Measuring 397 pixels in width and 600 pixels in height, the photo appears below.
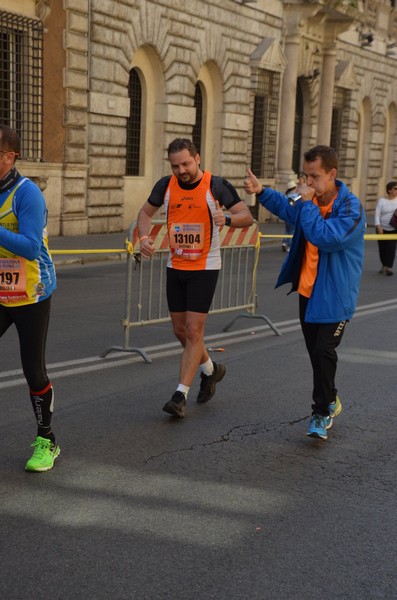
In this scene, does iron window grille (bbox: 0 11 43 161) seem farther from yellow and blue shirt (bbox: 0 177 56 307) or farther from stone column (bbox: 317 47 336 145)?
stone column (bbox: 317 47 336 145)

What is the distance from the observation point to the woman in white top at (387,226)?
53.6 ft

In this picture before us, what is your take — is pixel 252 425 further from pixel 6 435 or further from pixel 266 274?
pixel 266 274

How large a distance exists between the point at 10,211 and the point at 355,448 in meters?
2.58

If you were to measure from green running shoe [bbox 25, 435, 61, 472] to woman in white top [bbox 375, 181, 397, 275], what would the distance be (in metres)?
12.0

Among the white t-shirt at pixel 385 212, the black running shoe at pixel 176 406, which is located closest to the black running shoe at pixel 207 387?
the black running shoe at pixel 176 406

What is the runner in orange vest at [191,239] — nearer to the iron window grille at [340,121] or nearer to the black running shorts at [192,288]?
the black running shorts at [192,288]

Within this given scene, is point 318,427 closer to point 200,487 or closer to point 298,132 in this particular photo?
point 200,487

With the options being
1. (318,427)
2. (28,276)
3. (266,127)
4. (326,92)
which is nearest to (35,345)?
(28,276)

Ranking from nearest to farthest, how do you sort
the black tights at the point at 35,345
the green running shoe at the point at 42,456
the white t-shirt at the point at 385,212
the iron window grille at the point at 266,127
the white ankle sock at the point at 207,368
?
the black tights at the point at 35,345, the green running shoe at the point at 42,456, the white ankle sock at the point at 207,368, the white t-shirt at the point at 385,212, the iron window grille at the point at 266,127

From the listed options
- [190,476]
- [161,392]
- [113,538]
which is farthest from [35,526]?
[161,392]

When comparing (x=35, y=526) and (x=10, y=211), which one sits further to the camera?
(x=10, y=211)

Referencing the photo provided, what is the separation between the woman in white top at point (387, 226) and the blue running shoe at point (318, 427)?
1080 centimetres

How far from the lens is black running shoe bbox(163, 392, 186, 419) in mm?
6184

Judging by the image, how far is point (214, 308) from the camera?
32.6 feet
